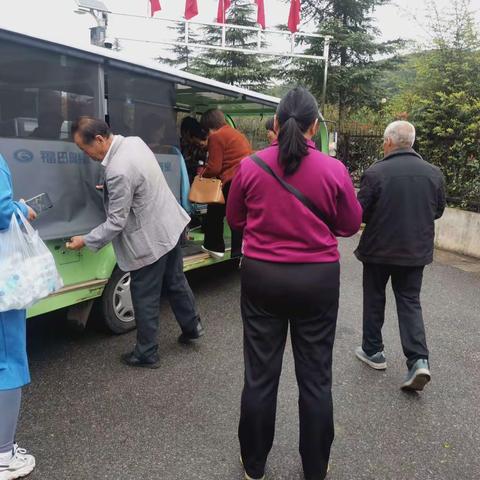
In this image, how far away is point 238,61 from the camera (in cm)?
2192

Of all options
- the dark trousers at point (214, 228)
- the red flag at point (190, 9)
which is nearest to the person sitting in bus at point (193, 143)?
the dark trousers at point (214, 228)

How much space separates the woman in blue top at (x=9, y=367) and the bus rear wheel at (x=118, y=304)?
149cm

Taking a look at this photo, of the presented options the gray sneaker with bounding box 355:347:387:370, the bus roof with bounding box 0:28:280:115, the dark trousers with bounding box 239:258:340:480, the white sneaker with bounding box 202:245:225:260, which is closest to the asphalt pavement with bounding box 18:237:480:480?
the gray sneaker with bounding box 355:347:387:370

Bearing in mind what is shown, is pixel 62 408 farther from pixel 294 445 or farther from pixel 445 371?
pixel 445 371

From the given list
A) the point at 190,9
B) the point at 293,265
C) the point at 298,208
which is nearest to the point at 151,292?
Answer: the point at 293,265

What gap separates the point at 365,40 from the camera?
17.1 meters

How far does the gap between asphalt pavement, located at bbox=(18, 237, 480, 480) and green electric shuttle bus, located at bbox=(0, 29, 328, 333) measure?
55cm

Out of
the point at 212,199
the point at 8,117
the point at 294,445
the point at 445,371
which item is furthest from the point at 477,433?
the point at 8,117

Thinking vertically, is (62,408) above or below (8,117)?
below

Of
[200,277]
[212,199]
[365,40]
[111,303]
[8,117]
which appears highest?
[365,40]

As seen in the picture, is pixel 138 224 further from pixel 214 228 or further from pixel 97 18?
pixel 97 18

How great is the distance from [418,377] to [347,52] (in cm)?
1698

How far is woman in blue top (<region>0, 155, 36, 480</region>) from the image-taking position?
2068 mm

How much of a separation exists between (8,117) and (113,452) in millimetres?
2040
